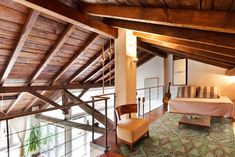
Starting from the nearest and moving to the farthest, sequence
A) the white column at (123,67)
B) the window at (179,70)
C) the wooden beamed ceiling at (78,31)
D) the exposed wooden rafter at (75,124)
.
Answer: the wooden beamed ceiling at (78,31), the white column at (123,67), the exposed wooden rafter at (75,124), the window at (179,70)

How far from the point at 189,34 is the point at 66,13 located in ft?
6.92

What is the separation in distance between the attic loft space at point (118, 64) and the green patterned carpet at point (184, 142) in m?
0.02

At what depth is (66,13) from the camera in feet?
9.34

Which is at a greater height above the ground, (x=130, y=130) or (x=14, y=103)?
(x=14, y=103)

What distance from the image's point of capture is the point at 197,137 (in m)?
3.74

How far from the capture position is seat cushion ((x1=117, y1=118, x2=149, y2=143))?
300 centimetres

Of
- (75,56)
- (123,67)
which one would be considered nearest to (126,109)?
(123,67)

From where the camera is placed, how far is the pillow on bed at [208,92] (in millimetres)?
6009

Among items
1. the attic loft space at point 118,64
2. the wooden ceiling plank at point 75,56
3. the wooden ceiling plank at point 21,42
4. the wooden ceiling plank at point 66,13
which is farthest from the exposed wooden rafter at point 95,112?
the wooden ceiling plank at point 66,13

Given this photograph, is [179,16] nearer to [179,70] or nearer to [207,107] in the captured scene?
[207,107]

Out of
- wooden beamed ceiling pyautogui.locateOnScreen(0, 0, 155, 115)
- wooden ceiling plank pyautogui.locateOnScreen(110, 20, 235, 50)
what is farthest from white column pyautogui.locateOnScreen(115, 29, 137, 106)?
wooden ceiling plank pyautogui.locateOnScreen(110, 20, 235, 50)

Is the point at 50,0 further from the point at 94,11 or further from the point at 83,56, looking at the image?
the point at 83,56

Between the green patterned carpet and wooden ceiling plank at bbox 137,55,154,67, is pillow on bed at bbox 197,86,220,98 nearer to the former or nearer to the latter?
the green patterned carpet

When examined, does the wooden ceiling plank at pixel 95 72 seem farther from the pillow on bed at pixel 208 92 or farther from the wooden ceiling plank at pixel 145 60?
the pillow on bed at pixel 208 92
